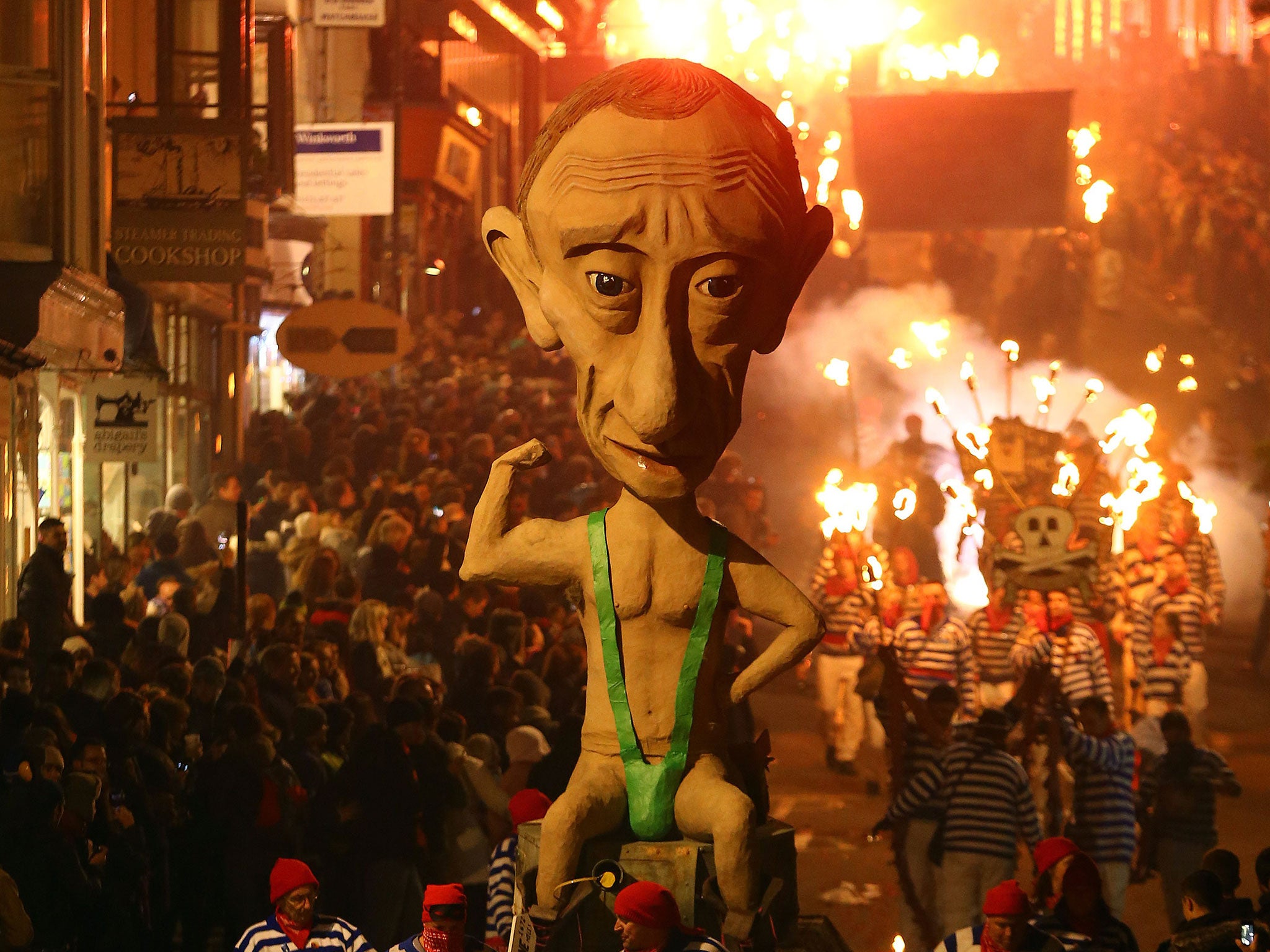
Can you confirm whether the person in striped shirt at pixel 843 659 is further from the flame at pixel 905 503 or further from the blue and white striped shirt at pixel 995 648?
the flame at pixel 905 503

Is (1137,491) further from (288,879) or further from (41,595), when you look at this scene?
(288,879)

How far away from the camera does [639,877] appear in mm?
4723

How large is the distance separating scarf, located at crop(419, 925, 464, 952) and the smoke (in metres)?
17.2

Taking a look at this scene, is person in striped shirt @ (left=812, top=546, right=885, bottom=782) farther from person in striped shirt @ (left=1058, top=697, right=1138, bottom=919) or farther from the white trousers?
person in striped shirt @ (left=1058, top=697, right=1138, bottom=919)

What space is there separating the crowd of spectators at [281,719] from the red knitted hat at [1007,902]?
158 centimetres

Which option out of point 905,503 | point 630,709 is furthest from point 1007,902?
point 905,503

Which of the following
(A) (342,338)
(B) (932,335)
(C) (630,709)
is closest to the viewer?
(C) (630,709)

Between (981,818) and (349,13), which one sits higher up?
(349,13)

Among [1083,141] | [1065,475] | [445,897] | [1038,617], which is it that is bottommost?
[445,897]

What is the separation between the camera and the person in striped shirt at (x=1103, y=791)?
8.68 m

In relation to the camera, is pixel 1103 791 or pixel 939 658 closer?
pixel 1103 791

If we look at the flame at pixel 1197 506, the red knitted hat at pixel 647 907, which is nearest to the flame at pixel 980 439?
the flame at pixel 1197 506

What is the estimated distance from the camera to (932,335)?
27953 millimetres

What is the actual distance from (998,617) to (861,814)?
1.63 meters
